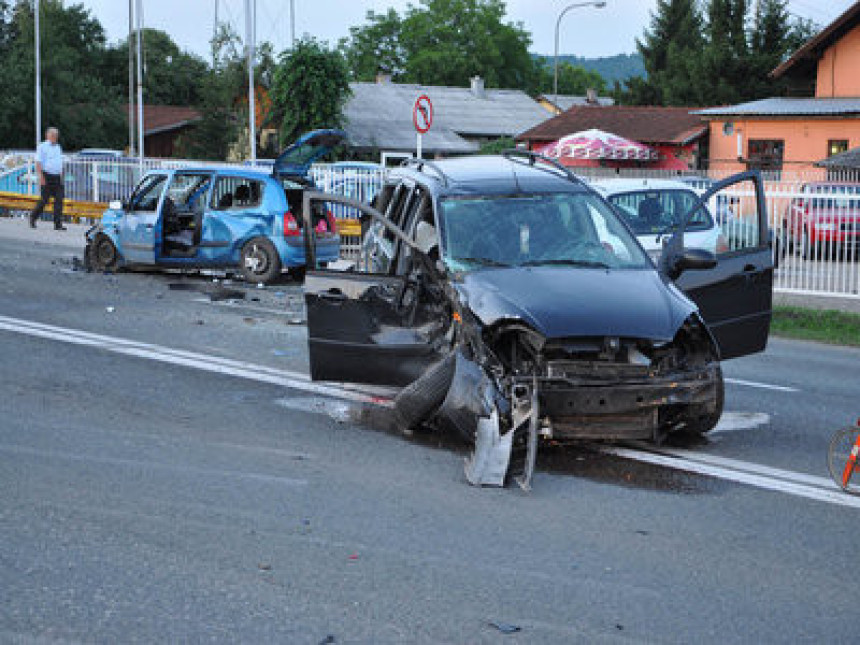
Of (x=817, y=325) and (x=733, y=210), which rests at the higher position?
(x=733, y=210)

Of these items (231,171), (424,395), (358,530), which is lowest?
(358,530)

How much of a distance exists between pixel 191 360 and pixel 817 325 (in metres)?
8.36

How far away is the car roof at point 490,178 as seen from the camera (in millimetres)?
8703

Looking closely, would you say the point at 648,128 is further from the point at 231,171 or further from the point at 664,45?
the point at 231,171

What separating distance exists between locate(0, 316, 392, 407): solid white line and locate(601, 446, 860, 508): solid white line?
2.12m

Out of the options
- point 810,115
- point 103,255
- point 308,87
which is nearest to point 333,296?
point 103,255

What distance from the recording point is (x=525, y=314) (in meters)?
6.91

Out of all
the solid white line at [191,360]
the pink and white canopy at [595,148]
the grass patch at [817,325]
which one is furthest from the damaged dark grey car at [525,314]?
the pink and white canopy at [595,148]

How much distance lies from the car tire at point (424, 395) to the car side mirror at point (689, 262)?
202cm

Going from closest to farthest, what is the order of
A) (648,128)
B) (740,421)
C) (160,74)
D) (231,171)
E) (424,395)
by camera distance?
(424,395) → (740,421) → (231,171) → (648,128) → (160,74)

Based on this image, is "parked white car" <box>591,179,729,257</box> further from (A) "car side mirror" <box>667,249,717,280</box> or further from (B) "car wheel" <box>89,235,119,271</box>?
(B) "car wheel" <box>89,235,119,271</box>

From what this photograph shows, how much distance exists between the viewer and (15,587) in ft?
16.1

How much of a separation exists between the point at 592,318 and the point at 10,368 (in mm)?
5128

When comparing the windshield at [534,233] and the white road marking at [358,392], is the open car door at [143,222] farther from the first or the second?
the windshield at [534,233]
